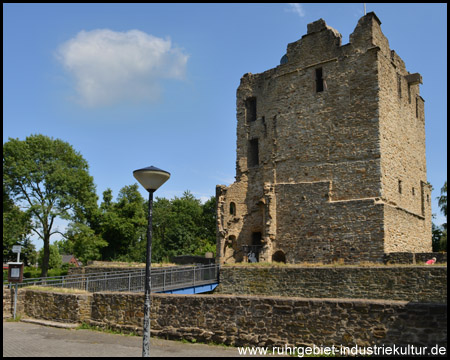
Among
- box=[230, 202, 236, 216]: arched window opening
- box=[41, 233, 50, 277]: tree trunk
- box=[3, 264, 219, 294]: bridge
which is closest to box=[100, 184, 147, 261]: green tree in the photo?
box=[41, 233, 50, 277]: tree trunk

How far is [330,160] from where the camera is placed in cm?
2584

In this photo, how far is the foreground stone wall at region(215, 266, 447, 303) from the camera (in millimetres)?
16344

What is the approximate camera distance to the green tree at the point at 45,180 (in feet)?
119

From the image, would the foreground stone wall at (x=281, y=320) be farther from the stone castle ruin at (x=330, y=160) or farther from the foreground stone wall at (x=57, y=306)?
the stone castle ruin at (x=330, y=160)

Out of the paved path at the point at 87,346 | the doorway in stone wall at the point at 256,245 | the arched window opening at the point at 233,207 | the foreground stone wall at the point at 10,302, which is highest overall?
the arched window opening at the point at 233,207

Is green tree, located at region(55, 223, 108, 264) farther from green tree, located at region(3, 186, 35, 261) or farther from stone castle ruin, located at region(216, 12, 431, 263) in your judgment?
stone castle ruin, located at region(216, 12, 431, 263)

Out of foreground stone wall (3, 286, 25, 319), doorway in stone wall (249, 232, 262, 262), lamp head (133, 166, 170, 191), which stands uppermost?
lamp head (133, 166, 170, 191)

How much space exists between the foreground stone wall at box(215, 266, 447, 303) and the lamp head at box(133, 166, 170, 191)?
38.9 ft

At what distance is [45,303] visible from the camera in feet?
46.5

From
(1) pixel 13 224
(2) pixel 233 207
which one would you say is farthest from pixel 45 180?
(2) pixel 233 207

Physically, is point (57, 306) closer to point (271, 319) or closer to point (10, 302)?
point (10, 302)

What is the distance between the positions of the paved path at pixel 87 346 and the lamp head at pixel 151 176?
11.7ft

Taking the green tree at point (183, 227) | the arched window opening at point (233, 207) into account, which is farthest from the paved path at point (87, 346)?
the green tree at point (183, 227)

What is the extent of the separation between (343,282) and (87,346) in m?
11.2
